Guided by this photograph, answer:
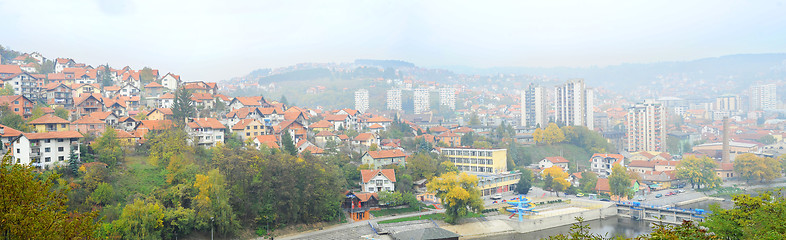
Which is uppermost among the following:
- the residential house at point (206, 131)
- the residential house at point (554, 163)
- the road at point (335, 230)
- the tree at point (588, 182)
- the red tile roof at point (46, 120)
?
the red tile roof at point (46, 120)

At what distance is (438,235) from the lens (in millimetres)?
24156

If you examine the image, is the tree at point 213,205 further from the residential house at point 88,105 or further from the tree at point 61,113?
the residential house at point 88,105

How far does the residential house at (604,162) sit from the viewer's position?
4777 cm

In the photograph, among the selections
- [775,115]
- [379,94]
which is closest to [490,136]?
[379,94]

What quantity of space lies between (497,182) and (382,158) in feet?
28.9

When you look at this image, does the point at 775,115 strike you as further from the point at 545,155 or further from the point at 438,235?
the point at 438,235

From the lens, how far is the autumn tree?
5538 cm

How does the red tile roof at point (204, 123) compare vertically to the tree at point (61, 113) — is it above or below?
below

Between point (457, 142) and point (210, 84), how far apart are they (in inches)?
893

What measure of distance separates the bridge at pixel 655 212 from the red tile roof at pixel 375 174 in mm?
14743

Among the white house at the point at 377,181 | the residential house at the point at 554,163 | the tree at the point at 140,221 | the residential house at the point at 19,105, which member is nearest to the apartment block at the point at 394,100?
the residential house at the point at 554,163

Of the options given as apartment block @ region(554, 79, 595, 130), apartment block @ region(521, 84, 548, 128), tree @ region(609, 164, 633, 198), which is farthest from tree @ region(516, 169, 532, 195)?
apartment block @ region(521, 84, 548, 128)

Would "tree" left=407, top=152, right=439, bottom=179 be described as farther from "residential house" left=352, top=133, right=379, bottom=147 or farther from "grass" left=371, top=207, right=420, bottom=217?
"residential house" left=352, top=133, right=379, bottom=147

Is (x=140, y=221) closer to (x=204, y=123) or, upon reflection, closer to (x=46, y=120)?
(x=46, y=120)
